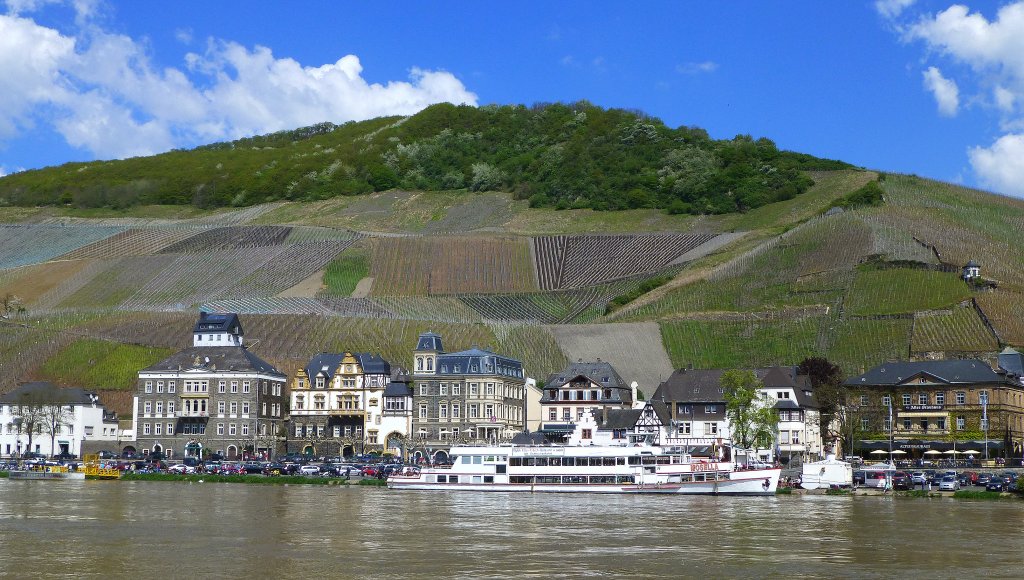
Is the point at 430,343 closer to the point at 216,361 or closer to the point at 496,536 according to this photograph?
the point at 216,361

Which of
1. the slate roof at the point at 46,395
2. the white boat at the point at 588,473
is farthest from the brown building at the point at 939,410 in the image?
the slate roof at the point at 46,395

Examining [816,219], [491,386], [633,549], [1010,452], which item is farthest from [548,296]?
[633,549]

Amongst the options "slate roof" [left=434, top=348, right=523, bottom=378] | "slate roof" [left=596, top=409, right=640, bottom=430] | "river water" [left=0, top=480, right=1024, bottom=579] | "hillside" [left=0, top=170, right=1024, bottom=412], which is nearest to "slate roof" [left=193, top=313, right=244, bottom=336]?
"hillside" [left=0, top=170, right=1024, bottom=412]

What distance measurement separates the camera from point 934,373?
110562mm

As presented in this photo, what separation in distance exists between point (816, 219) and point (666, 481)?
10152cm

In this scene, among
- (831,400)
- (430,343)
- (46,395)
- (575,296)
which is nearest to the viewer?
(831,400)

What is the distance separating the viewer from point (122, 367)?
130 m

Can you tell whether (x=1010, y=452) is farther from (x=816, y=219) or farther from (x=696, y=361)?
(x=816, y=219)

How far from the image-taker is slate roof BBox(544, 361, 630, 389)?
376ft

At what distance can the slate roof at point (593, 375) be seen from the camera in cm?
11456

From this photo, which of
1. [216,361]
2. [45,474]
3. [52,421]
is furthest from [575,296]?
[45,474]

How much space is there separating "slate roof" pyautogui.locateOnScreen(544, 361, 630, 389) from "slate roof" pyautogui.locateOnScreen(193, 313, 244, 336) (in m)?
30.9

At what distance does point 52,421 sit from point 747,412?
59.2m

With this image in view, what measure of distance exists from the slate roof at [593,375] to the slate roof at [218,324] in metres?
30.9
